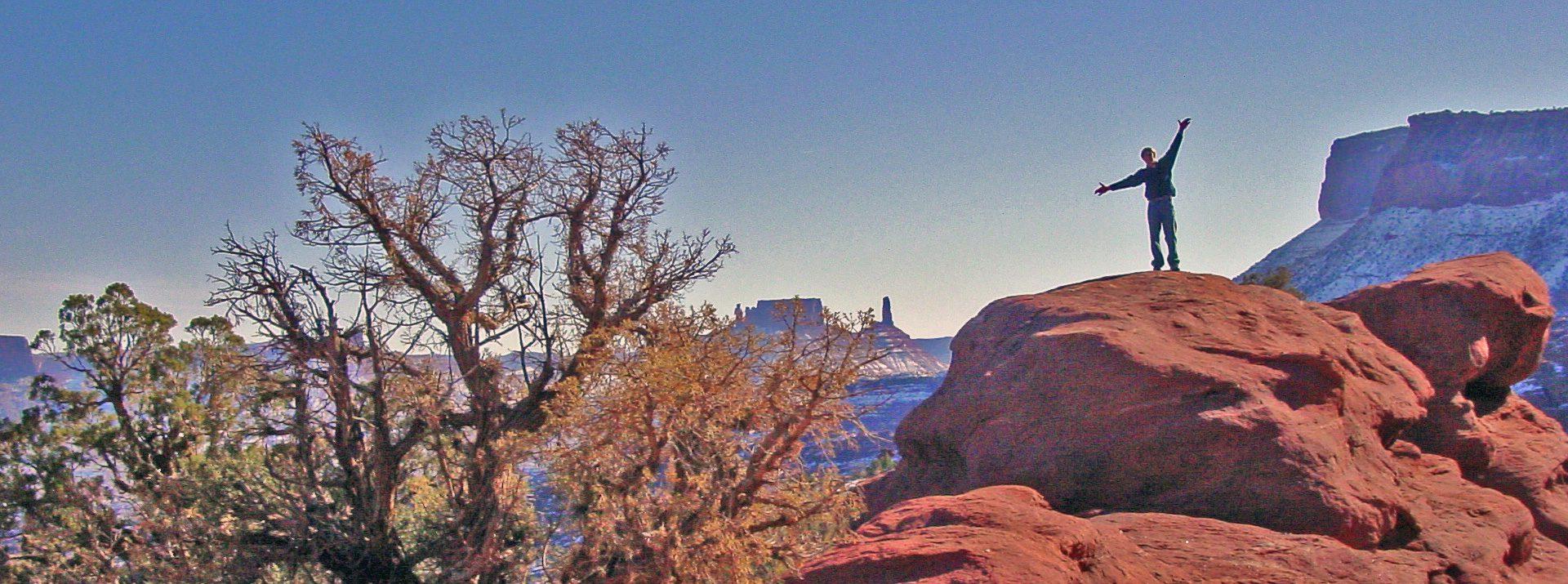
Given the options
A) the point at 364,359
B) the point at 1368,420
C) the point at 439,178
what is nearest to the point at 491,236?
the point at 439,178

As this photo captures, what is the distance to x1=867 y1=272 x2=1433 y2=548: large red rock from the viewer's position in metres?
9.20

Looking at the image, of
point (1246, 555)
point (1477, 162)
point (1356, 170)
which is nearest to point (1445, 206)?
point (1477, 162)

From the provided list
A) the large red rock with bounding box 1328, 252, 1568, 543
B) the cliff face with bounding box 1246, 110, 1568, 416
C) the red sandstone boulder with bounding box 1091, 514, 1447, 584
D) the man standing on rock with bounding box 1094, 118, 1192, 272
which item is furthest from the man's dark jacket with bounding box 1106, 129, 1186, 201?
the cliff face with bounding box 1246, 110, 1568, 416

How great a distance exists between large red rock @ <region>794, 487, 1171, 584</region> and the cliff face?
253 feet

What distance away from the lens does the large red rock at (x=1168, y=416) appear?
30.2ft

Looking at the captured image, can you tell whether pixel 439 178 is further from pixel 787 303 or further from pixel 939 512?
pixel 939 512

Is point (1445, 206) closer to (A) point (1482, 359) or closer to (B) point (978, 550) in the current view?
(A) point (1482, 359)

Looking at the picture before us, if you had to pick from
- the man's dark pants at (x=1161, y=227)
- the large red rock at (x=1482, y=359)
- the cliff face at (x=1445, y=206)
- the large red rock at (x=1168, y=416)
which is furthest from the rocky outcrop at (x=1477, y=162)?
the large red rock at (x=1168, y=416)

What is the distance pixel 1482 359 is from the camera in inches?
608

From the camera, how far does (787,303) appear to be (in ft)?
27.5

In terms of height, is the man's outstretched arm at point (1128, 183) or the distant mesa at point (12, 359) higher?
the distant mesa at point (12, 359)

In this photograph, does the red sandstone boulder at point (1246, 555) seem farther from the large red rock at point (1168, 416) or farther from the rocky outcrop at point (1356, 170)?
the rocky outcrop at point (1356, 170)

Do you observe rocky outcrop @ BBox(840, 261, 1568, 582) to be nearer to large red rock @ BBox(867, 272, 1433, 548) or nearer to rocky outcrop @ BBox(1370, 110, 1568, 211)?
large red rock @ BBox(867, 272, 1433, 548)

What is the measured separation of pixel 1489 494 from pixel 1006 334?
5.15 meters
